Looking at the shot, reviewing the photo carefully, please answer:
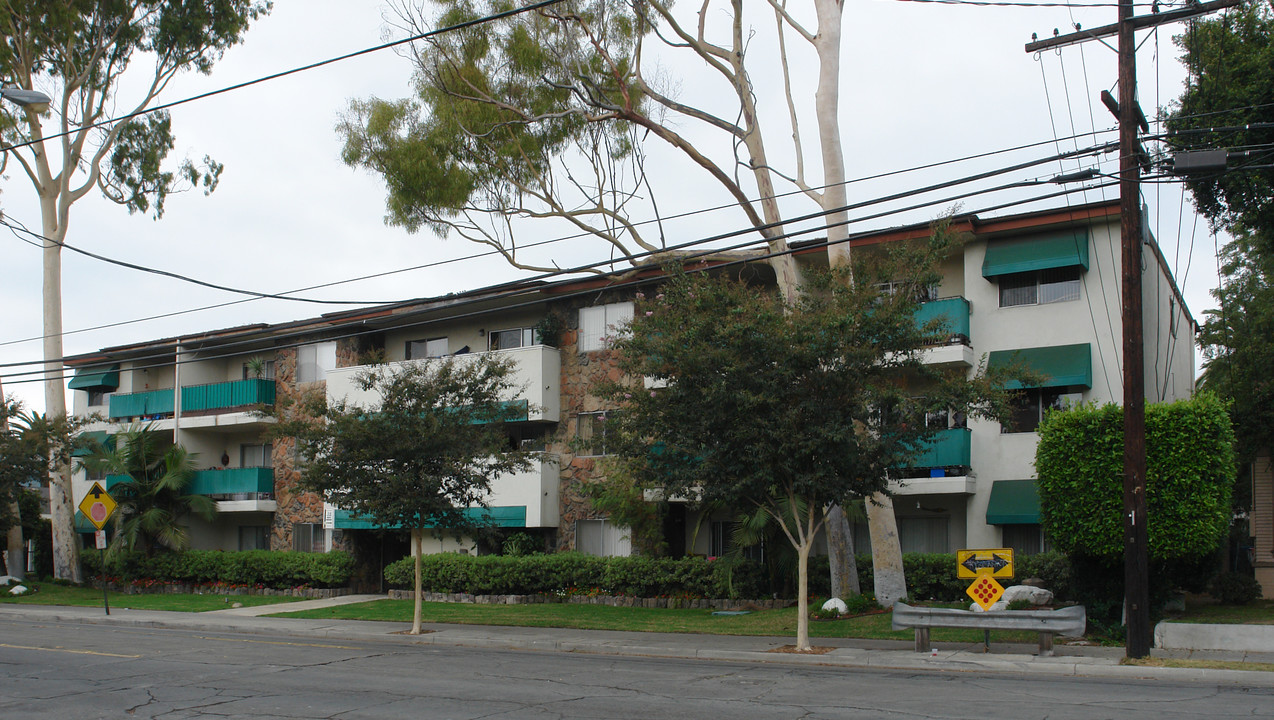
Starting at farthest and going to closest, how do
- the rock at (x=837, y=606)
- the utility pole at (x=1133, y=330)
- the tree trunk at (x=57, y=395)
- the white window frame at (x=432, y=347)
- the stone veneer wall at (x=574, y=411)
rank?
1. the tree trunk at (x=57, y=395)
2. the white window frame at (x=432, y=347)
3. the stone veneer wall at (x=574, y=411)
4. the rock at (x=837, y=606)
5. the utility pole at (x=1133, y=330)

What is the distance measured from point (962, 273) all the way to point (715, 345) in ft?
38.7

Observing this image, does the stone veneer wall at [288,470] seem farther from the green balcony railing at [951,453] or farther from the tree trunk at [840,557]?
the green balcony railing at [951,453]

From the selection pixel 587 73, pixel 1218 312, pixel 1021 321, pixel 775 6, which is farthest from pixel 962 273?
pixel 1218 312

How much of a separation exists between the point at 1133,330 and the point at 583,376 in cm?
1762

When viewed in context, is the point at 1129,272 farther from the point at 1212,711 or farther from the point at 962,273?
the point at 962,273

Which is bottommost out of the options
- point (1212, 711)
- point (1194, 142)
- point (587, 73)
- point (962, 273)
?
point (1212, 711)

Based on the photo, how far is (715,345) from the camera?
16484mm

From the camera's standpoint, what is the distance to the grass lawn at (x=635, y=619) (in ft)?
60.4

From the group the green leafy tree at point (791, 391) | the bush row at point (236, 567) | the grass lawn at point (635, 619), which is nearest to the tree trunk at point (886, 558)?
the grass lawn at point (635, 619)

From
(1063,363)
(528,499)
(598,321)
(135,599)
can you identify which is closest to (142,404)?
(135,599)

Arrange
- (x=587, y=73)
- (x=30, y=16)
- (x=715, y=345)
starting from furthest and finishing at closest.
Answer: (x=30, y=16) < (x=587, y=73) < (x=715, y=345)

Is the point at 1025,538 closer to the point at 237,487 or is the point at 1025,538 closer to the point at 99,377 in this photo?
the point at 237,487

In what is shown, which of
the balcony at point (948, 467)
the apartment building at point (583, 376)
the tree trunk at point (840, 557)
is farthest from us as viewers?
the balcony at point (948, 467)

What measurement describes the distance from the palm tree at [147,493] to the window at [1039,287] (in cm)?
2605
